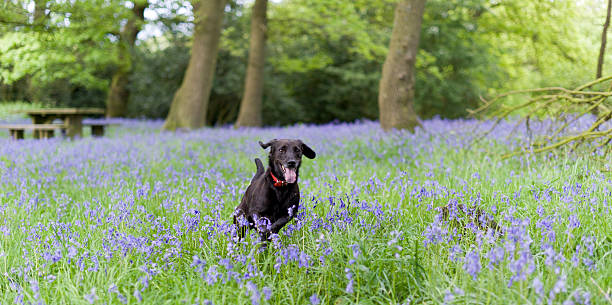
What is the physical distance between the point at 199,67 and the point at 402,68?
7.00 metres

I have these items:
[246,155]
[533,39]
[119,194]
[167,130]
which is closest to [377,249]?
[119,194]

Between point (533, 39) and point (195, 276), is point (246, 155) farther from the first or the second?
point (533, 39)

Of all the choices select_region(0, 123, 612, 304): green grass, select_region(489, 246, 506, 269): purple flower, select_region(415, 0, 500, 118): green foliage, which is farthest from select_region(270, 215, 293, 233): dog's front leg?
select_region(415, 0, 500, 118): green foliage

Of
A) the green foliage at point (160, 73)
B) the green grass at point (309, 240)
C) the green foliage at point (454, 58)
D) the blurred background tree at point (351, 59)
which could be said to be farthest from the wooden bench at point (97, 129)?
the green foliage at point (454, 58)

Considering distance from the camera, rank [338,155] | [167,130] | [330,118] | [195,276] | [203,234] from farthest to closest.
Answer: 1. [330,118]
2. [167,130]
3. [338,155]
4. [203,234]
5. [195,276]

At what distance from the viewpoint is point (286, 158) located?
334 centimetres

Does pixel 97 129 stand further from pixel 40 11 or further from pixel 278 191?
pixel 278 191

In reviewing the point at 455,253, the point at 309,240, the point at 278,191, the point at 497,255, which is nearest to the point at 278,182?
the point at 278,191

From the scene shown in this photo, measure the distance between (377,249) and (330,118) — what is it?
21723mm

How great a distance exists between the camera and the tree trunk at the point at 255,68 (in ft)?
54.6

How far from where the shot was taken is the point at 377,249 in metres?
3.04

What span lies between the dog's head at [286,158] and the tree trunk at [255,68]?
13.4 metres

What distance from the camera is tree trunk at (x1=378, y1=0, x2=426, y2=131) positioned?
10.3 m

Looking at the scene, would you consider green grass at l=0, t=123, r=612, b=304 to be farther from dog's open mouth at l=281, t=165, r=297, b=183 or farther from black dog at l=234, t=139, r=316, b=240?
dog's open mouth at l=281, t=165, r=297, b=183
